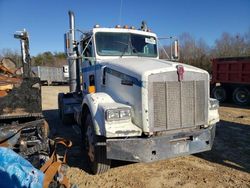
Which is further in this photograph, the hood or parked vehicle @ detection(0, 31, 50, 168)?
parked vehicle @ detection(0, 31, 50, 168)

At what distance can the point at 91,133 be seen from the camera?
4715 mm

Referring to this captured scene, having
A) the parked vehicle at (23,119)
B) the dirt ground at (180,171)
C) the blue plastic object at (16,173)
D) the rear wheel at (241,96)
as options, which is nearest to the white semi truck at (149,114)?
the dirt ground at (180,171)

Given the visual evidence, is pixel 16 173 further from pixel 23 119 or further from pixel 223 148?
pixel 223 148

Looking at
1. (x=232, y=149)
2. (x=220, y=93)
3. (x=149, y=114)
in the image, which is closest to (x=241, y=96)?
(x=220, y=93)

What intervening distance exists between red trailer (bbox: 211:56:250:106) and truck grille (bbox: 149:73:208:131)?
1025cm

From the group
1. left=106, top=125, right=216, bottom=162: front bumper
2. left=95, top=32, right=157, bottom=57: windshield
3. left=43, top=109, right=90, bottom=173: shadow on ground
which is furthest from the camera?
left=95, top=32, right=157, bottom=57: windshield

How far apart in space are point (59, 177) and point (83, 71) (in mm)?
3728

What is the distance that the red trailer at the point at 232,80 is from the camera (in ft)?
44.8

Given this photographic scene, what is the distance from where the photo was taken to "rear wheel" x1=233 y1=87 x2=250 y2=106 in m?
13.6

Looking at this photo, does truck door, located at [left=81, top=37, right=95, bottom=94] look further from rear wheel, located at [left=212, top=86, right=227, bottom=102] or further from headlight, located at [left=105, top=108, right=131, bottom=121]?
rear wheel, located at [left=212, top=86, right=227, bottom=102]

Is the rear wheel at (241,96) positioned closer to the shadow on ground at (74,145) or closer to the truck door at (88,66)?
the shadow on ground at (74,145)

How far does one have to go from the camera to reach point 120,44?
19.9 ft

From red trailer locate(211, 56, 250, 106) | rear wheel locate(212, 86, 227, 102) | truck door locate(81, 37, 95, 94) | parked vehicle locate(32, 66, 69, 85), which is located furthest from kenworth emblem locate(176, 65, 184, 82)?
parked vehicle locate(32, 66, 69, 85)

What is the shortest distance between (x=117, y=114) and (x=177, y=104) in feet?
3.38
